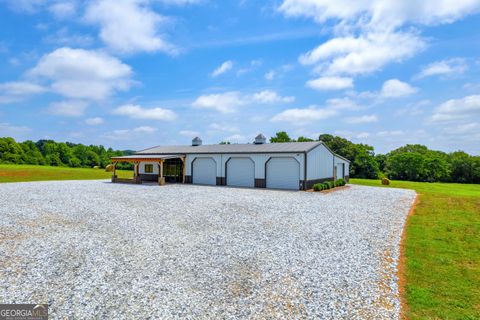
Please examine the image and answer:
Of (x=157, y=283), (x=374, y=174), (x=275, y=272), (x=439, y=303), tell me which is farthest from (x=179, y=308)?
(x=374, y=174)

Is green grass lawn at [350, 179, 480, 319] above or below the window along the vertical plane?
below

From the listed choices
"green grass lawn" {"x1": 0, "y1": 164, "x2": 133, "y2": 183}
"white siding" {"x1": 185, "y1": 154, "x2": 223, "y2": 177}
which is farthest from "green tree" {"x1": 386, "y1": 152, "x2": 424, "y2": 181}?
"green grass lawn" {"x1": 0, "y1": 164, "x2": 133, "y2": 183}

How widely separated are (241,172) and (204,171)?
4.03 metres

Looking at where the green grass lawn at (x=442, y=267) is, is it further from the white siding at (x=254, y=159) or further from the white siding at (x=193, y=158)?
the white siding at (x=193, y=158)

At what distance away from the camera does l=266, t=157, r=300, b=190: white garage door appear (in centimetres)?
2284

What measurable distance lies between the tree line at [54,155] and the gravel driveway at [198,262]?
2419 inches

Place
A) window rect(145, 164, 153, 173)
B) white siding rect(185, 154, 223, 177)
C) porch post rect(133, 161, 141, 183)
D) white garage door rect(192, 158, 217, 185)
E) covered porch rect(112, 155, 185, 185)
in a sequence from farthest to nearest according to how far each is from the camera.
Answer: window rect(145, 164, 153, 173) → covered porch rect(112, 155, 185, 185) → porch post rect(133, 161, 141, 183) → white garage door rect(192, 158, 217, 185) → white siding rect(185, 154, 223, 177)

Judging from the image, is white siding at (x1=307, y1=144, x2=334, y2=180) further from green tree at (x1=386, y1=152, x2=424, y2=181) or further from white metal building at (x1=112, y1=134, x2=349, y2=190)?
green tree at (x1=386, y1=152, x2=424, y2=181)

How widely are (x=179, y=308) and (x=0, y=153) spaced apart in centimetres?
8256

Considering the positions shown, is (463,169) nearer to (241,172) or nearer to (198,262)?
(241,172)

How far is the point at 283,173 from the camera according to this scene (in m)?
23.3

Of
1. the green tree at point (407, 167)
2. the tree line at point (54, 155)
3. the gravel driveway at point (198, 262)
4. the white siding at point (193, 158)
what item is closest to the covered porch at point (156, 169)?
the white siding at point (193, 158)

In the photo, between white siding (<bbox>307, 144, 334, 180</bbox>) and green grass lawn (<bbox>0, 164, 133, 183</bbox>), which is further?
green grass lawn (<bbox>0, 164, 133, 183</bbox>)

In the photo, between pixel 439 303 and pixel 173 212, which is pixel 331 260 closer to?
pixel 439 303
